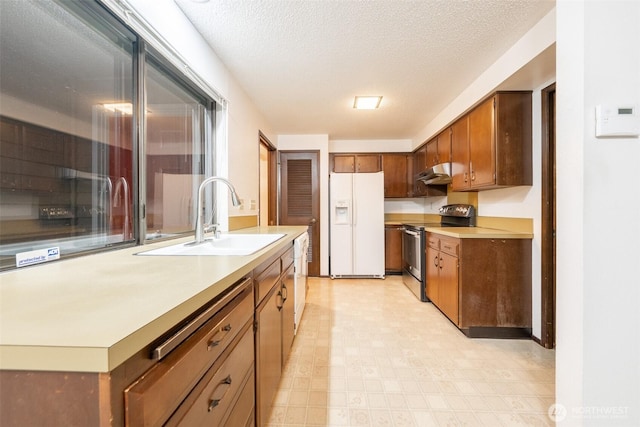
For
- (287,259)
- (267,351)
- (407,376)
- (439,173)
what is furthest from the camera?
(439,173)

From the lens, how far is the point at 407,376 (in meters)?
1.73

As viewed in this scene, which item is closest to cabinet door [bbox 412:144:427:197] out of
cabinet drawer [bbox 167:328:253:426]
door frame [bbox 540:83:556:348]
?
door frame [bbox 540:83:556:348]

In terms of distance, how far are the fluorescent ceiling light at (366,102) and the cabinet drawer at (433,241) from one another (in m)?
1.59

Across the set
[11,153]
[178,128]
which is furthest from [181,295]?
[178,128]

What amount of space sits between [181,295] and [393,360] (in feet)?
5.83

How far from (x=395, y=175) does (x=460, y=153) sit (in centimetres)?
164

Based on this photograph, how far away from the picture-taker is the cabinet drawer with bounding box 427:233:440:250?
278 centimetres

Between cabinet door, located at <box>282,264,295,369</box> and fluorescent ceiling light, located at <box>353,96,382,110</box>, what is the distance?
196 centimetres

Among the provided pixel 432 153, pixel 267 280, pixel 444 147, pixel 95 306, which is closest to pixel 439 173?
pixel 444 147

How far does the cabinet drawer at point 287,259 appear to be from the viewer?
1719 millimetres

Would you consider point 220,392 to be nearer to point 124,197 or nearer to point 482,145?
point 124,197

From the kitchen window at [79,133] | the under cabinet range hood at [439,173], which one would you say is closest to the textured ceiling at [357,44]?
the kitchen window at [79,133]

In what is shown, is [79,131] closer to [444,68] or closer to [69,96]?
[69,96]
